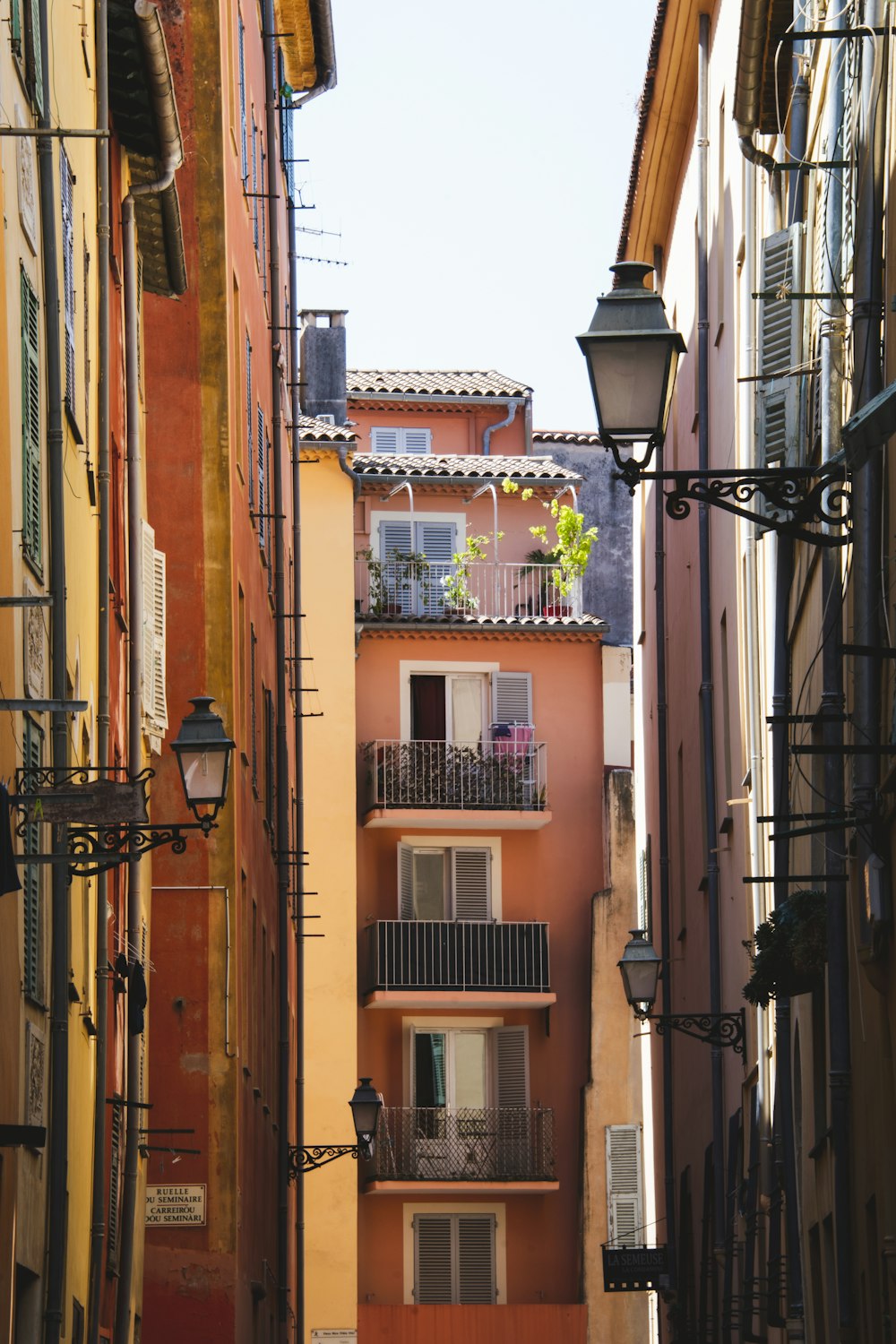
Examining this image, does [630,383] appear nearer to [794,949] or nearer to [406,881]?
[794,949]

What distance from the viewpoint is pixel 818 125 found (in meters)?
13.4

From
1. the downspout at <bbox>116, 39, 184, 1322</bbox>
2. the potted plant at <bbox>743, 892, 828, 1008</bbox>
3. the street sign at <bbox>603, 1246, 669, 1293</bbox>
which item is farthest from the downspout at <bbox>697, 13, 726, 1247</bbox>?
the potted plant at <bbox>743, 892, 828, 1008</bbox>

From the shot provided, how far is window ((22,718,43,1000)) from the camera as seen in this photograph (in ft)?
40.0

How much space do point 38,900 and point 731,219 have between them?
408 inches

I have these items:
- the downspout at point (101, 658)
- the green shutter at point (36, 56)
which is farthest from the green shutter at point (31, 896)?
the green shutter at point (36, 56)

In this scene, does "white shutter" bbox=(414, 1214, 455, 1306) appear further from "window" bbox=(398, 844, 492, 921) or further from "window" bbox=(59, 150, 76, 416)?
"window" bbox=(59, 150, 76, 416)

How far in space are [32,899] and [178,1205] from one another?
9268 millimetres

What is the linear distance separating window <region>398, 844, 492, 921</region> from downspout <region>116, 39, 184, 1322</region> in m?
21.4

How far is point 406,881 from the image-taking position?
40438 mm

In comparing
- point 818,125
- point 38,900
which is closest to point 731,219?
point 818,125

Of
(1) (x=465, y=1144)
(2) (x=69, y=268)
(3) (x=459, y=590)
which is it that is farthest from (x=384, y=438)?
(2) (x=69, y=268)

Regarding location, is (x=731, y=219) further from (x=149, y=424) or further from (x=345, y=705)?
(x=345, y=705)

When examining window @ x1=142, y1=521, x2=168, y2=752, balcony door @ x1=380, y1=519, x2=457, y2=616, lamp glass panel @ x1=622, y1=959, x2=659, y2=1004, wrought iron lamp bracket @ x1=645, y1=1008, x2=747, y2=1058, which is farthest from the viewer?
balcony door @ x1=380, y1=519, x2=457, y2=616

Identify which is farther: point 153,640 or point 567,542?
point 567,542
